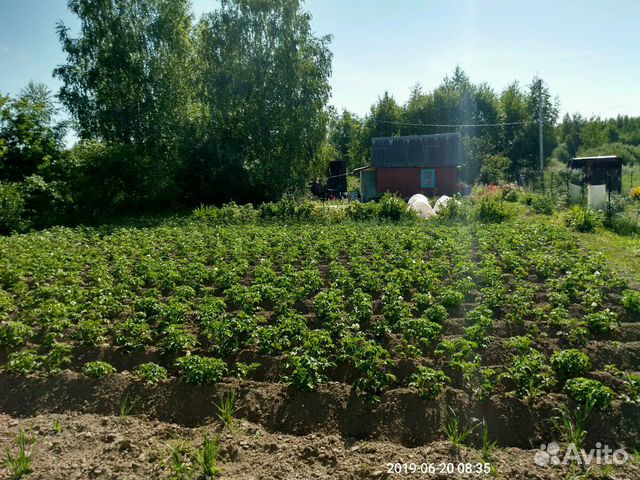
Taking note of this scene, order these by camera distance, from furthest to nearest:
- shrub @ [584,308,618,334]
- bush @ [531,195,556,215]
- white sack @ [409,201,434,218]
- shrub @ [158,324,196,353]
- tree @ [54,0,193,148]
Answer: tree @ [54,0,193,148] → white sack @ [409,201,434,218] → bush @ [531,195,556,215] → shrub @ [584,308,618,334] → shrub @ [158,324,196,353]

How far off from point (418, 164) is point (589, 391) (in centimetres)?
2852

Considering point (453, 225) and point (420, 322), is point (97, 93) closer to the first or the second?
point (453, 225)

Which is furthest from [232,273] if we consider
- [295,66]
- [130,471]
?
[295,66]

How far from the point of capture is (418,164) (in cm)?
3216

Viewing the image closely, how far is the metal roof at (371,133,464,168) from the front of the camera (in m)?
31.9

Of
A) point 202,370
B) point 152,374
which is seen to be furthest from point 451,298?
point 152,374

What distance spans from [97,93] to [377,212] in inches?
630

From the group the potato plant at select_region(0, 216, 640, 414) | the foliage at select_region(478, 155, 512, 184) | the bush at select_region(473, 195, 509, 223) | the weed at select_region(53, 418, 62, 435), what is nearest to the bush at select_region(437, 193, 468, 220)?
the bush at select_region(473, 195, 509, 223)

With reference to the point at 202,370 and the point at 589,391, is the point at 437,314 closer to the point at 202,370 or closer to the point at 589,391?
the point at 589,391

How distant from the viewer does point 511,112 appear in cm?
4959

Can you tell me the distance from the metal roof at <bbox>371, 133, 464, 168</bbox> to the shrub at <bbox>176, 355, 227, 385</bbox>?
2847 centimetres

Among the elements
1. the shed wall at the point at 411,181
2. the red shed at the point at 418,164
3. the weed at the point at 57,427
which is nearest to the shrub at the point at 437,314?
the weed at the point at 57,427

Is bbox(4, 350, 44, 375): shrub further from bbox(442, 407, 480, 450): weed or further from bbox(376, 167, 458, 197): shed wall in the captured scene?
bbox(376, 167, 458, 197): shed wall

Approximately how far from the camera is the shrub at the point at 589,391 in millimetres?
4562
